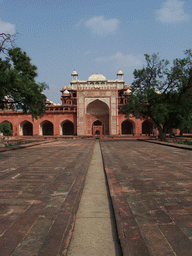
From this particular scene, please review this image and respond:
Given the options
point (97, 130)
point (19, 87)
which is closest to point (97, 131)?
point (97, 130)

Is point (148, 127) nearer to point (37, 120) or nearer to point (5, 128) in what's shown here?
point (37, 120)

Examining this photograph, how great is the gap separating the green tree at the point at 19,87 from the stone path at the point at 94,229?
19.7 ft

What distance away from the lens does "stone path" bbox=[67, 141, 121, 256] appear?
1663 mm

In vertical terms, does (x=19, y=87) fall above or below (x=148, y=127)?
above

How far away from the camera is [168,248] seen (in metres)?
1.54

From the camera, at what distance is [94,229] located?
80.1 inches

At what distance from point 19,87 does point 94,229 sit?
7.71 meters

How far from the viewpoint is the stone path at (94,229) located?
1.66m

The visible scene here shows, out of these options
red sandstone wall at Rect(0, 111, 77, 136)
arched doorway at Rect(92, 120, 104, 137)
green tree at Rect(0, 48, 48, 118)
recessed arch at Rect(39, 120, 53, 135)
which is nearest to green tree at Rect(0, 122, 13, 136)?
red sandstone wall at Rect(0, 111, 77, 136)

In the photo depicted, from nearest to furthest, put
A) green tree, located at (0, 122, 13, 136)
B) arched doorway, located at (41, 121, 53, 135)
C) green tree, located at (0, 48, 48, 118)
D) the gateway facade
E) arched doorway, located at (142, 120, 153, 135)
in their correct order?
green tree, located at (0, 48, 48, 118), green tree, located at (0, 122, 13, 136), the gateway facade, arched doorway, located at (142, 120, 153, 135), arched doorway, located at (41, 121, 53, 135)

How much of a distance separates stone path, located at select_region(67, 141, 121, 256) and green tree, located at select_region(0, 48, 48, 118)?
6006mm

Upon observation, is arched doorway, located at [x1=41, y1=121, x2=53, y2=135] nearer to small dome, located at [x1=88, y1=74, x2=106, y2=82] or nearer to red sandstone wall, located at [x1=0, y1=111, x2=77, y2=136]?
red sandstone wall, located at [x1=0, y1=111, x2=77, y2=136]

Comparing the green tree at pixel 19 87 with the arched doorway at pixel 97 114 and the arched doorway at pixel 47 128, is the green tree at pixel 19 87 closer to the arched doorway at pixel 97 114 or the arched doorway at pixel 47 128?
the arched doorway at pixel 97 114

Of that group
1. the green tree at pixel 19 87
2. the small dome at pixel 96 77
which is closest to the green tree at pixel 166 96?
the green tree at pixel 19 87
